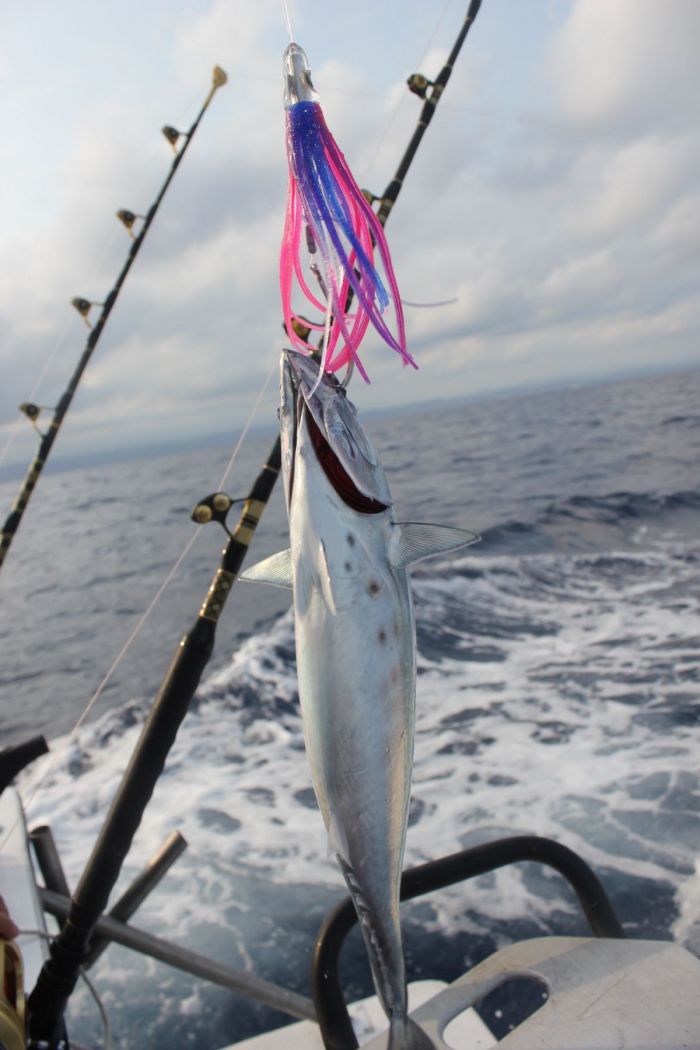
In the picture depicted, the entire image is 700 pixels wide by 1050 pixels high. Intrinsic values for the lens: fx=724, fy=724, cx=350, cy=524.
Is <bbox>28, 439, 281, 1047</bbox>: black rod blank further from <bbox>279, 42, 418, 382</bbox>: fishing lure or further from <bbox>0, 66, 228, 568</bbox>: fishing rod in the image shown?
<bbox>0, 66, 228, 568</bbox>: fishing rod

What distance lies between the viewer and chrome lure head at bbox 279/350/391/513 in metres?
1.24

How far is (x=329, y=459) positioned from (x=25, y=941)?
10.9 feet

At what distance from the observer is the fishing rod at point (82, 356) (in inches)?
207

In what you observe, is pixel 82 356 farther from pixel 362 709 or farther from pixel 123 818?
pixel 362 709

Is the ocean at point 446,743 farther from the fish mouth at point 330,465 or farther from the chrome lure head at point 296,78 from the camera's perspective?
the chrome lure head at point 296,78

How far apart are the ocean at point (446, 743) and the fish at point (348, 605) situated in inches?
156

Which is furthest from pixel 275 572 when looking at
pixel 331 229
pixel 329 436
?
pixel 331 229

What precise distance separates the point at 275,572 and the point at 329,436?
388 millimetres

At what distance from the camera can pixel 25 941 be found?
3.39 metres

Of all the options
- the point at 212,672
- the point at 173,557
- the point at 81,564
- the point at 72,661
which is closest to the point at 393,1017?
the point at 212,672

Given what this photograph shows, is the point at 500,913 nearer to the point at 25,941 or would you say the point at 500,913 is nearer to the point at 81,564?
the point at 25,941

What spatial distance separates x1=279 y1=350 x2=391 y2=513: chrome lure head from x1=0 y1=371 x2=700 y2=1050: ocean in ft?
13.7

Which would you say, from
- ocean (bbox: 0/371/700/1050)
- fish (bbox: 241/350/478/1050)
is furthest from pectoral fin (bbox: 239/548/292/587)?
ocean (bbox: 0/371/700/1050)

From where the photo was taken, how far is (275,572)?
150 centimetres
